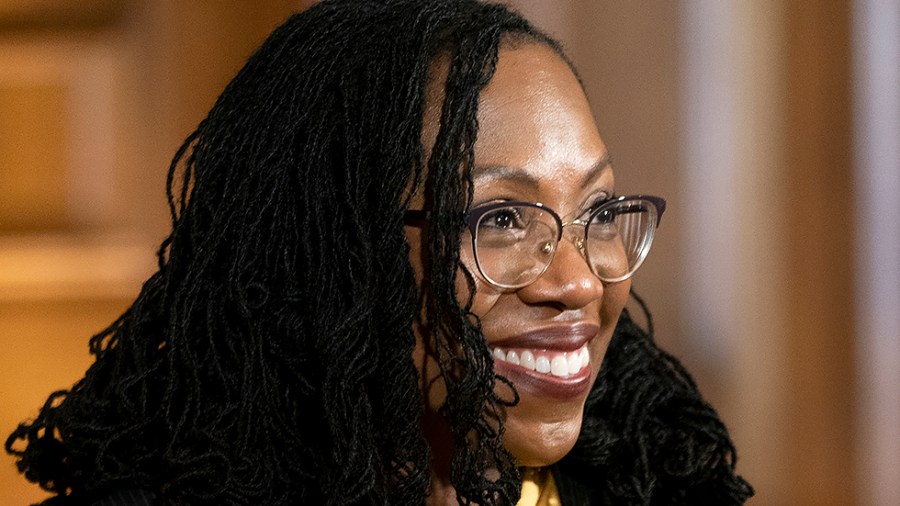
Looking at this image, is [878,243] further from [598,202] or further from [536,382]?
[536,382]

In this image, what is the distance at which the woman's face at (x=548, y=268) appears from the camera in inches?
43.6

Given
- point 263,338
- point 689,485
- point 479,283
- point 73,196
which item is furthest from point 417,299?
point 73,196

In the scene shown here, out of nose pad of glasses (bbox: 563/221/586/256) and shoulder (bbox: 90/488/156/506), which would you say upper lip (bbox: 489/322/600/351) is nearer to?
nose pad of glasses (bbox: 563/221/586/256)

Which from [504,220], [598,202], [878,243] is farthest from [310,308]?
[878,243]

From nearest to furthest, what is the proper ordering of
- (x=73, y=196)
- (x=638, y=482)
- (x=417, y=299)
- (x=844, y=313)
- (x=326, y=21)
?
(x=417, y=299) < (x=326, y=21) < (x=638, y=482) < (x=73, y=196) < (x=844, y=313)

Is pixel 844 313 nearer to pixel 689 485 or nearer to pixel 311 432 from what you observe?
pixel 689 485

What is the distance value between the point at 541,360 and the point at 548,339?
0.02 meters

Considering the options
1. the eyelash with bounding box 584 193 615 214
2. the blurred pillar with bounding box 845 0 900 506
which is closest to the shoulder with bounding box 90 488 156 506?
the eyelash with bounding box 584 193 615 214

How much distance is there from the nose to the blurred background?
1.01m

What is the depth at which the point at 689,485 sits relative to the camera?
1379 millimetres

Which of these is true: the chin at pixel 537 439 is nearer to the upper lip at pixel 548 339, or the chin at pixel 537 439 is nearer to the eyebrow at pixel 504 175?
the upper lip at pixel 548 339

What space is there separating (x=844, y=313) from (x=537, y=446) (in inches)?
52.3

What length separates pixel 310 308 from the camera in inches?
43.7

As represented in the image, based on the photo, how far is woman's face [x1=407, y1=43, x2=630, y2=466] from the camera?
43.6 inches
